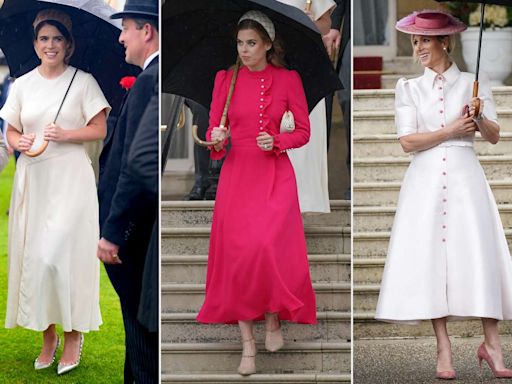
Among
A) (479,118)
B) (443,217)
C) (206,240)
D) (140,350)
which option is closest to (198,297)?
(206,240)

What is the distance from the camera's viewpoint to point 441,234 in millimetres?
5234

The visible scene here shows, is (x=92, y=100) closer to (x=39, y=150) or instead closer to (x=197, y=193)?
(x=39, y=150)

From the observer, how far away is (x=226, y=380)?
500 cm

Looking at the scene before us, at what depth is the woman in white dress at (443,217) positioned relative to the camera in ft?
16.8

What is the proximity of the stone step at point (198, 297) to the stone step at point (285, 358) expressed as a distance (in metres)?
0.15

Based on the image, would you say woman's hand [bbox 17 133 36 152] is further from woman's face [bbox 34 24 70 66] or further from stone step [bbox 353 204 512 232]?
stone step [bbox 353 204 512 232]

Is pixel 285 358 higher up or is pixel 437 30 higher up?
pixel 437 30

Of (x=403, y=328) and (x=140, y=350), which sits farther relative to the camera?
(x=403, y=328)

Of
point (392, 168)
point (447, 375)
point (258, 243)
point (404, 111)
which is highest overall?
point (404, 111)

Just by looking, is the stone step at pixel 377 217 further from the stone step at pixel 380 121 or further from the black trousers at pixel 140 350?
the black trousers at pixel 140 350

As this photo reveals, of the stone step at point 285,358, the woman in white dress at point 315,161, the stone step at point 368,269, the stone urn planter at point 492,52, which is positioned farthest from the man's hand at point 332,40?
the stone step at point 285,358

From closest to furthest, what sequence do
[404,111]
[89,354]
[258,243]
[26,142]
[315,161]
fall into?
[258,243], [315,161], [404,111], [26,142], [89,354]

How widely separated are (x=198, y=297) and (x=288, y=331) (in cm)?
37

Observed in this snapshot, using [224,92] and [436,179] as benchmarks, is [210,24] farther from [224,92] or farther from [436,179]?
[436,179]
